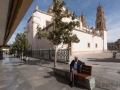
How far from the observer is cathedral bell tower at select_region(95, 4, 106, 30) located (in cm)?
4291

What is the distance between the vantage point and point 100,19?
1722 inches

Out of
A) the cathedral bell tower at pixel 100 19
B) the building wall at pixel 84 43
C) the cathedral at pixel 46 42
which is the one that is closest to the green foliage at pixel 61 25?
the cathedral at pixel 46 42

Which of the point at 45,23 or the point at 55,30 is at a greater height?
the point at 45,23

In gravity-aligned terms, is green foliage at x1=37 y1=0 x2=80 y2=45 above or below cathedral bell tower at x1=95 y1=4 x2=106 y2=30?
below

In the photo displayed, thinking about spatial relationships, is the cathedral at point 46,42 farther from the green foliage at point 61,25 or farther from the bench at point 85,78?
the bench at point 85,78

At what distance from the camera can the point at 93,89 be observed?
4.01 m

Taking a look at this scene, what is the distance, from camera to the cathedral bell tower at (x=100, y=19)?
42912 mm

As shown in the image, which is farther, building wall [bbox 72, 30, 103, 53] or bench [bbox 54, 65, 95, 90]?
building wall [bbox 72, 30, 103, 53]

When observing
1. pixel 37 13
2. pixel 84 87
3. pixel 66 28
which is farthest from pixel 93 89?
pixel 37 13

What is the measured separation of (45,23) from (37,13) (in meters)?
3.76

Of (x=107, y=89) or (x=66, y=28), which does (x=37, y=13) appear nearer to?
(x=66, y=28)

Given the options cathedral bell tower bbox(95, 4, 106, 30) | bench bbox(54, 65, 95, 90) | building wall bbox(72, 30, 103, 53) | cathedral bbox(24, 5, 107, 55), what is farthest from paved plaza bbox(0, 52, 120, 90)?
cathedral bell tower bbox(95, 4, 106, 30)

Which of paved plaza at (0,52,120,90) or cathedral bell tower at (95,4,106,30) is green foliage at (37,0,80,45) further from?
cathedral bell tower at (95,4,106,30)

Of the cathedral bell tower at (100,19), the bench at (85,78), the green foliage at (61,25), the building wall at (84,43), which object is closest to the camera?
the bench at (85,78)
